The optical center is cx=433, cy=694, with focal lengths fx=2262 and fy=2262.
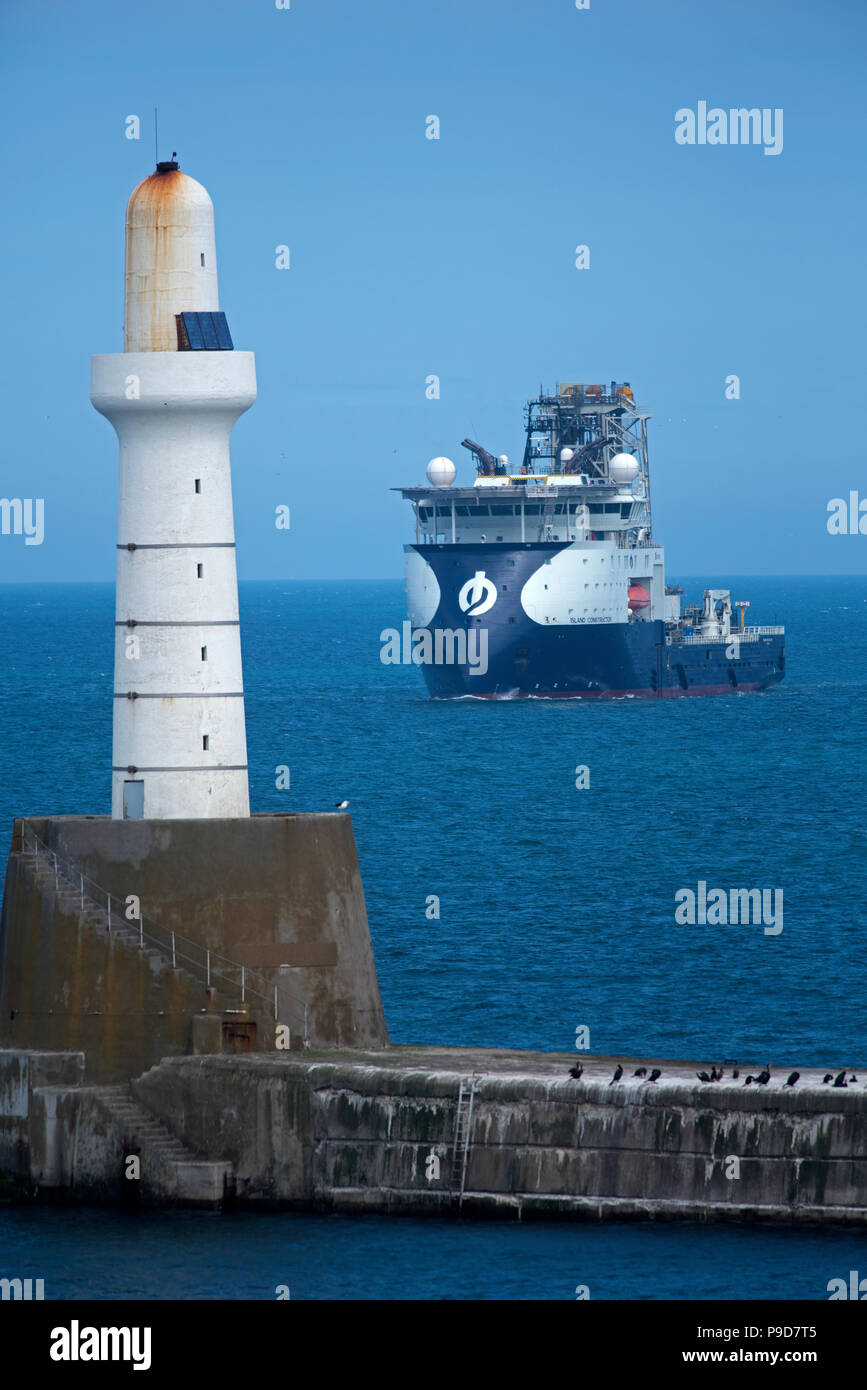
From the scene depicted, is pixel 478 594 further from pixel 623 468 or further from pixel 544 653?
pixel 623 468

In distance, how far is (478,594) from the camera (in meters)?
104

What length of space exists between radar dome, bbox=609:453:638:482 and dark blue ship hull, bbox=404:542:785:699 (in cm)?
731

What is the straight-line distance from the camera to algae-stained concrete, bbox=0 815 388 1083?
29.4 m

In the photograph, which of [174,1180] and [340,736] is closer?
[174,1180]

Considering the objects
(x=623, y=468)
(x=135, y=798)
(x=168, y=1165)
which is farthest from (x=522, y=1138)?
(x=623, y=468)

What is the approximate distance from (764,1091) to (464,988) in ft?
49.8

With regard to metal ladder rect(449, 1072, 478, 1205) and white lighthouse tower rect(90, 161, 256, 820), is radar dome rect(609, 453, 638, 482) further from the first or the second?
metal ladder rect(449, 1072, 478, 1205)

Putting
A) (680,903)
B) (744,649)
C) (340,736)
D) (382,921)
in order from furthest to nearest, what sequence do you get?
(744,649) < (340,736) < (680,903) < (382,921)

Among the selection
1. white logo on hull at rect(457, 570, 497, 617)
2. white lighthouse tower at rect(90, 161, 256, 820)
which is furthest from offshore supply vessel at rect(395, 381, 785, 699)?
white lighthouse tower at rect(90, 161, 256, 820)

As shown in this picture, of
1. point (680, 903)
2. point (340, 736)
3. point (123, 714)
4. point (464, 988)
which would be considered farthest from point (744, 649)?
point (123, 714)

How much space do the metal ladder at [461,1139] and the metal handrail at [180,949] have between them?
10.8 feet

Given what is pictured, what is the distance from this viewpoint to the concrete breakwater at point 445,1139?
26.7 metres

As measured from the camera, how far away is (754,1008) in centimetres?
4006
